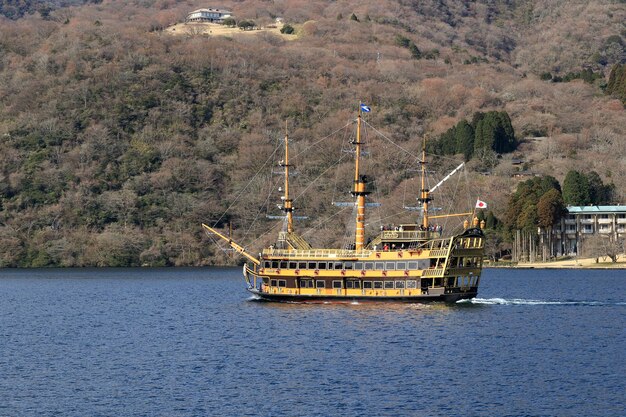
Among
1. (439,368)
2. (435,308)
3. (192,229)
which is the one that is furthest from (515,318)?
(192,229)

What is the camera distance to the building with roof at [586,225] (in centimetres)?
14762

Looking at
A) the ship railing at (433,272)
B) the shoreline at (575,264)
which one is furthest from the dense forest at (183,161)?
the ship railing at (433,272)

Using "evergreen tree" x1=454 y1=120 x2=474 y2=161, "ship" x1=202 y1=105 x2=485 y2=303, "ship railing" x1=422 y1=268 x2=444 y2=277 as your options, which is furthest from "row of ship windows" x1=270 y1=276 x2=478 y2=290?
"evergreen tree" x1=454 y1=120 x2=474 y2=161

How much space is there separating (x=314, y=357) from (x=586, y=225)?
319 ft

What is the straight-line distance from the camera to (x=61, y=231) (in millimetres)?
152500

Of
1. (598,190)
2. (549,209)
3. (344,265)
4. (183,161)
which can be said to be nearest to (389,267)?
(344,265)

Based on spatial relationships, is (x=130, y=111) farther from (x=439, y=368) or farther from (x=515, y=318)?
(x=439, y=368)

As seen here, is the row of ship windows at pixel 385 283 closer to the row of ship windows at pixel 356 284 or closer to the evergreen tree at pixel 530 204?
the row of ship windows at pixel 356 284

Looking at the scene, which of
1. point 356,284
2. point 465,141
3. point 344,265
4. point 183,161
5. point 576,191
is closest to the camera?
point 344,265

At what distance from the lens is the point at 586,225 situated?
15000 centimetres

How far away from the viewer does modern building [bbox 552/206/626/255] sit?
148 m

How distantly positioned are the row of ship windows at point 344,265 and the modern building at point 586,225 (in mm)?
70275

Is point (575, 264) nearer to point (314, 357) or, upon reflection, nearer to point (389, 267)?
point (389, 267)

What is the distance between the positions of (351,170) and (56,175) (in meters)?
41.8
